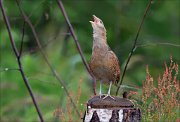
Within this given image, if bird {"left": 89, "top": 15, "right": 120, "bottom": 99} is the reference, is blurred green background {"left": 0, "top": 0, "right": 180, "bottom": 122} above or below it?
below

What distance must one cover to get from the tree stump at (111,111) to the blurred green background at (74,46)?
2.80m

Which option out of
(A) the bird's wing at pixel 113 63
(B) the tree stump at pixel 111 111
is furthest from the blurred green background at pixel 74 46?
(B) the tree stump at pixel 111 111

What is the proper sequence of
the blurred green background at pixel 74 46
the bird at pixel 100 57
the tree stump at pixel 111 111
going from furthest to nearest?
the blurred green background at pixel 74 46, the bird at pixel 100 57, the tree stump at pixel 111 111

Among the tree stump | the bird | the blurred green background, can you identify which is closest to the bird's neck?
the bird

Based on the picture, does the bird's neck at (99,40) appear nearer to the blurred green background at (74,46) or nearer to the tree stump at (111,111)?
the tree stump at (111,111)

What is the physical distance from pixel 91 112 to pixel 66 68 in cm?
429

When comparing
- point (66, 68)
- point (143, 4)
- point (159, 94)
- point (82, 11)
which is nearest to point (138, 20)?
point (143, 4)

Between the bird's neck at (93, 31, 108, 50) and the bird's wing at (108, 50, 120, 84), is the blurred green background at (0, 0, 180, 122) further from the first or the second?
the bird's neck at (93, 31, 108, 50)

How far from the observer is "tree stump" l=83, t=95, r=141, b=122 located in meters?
3.98

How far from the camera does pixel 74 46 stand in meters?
9.21

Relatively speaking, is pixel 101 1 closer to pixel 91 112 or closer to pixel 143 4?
pixel 143 4

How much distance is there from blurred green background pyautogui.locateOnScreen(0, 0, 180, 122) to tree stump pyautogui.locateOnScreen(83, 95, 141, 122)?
280 cm

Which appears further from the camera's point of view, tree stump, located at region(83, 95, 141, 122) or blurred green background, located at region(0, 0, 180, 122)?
blurred green background, located at region(0, 0, 180, 122)

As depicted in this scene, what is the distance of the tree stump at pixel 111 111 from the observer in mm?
3980
